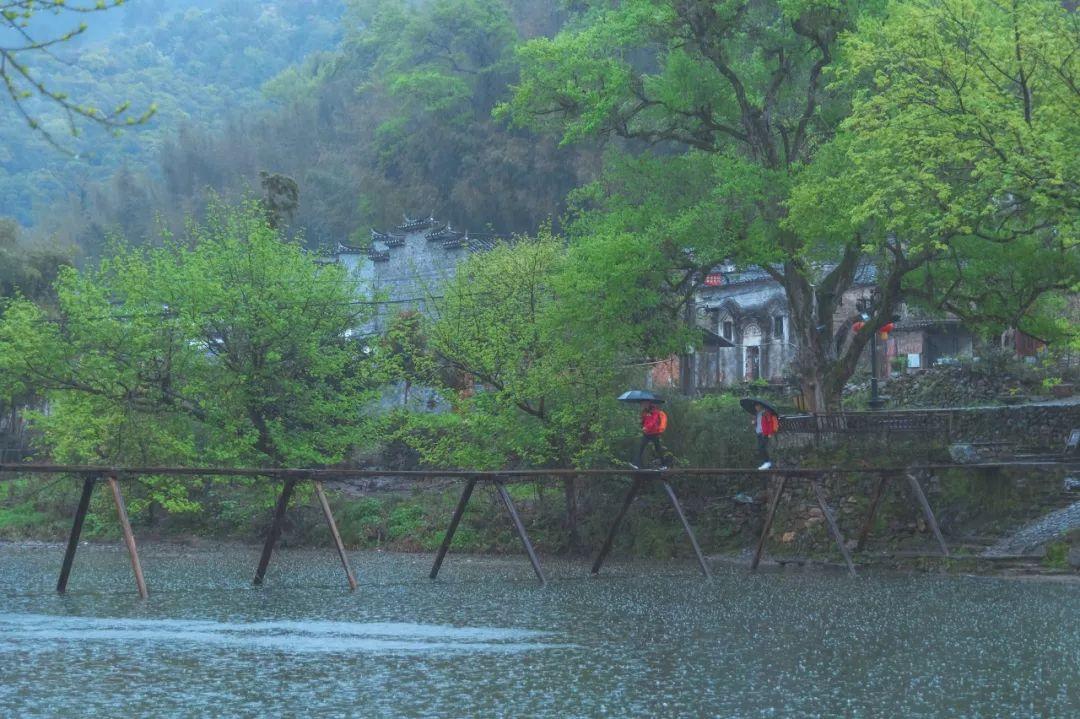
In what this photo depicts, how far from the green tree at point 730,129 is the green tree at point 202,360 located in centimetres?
815

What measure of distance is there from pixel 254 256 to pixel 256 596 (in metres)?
18.7

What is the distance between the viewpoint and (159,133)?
353ft

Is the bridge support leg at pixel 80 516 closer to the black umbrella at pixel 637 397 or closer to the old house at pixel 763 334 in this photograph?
the black umbrella at pixel 637 397

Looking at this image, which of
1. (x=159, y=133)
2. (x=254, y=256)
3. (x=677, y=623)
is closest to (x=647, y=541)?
(x=254, y=256)

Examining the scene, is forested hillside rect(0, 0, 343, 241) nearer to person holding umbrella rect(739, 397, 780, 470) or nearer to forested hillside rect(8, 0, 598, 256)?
forested hillside rect(8, 0, 598, 256)

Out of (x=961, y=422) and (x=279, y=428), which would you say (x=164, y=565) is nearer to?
(x=279, y=428)

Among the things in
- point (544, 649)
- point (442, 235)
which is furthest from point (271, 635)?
point (442, 235)

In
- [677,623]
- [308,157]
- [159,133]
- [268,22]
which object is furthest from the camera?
[268,22]

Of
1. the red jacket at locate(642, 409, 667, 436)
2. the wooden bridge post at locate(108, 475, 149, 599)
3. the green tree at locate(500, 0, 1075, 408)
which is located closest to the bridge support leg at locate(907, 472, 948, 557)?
the red jacket at locate(642, 409, 667, 436)

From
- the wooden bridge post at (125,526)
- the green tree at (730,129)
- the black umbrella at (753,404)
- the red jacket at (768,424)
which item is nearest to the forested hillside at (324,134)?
the green tree at (730,129)

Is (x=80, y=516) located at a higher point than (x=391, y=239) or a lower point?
lower

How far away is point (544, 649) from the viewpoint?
12609 millimetres

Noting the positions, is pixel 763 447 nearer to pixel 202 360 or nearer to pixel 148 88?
pixel 202 360

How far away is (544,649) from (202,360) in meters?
23.5
